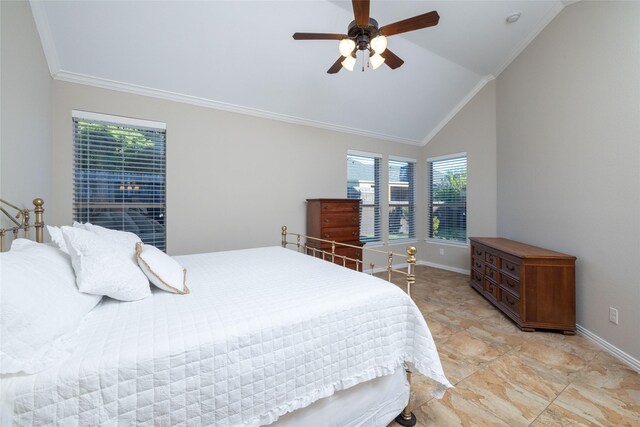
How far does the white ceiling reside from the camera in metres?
2.47

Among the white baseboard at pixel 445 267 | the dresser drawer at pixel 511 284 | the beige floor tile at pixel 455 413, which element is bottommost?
the beige floor tile at pixel 455 413

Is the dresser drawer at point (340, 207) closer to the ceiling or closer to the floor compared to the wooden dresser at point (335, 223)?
closer to the ceiling

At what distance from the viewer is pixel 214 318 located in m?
1.17

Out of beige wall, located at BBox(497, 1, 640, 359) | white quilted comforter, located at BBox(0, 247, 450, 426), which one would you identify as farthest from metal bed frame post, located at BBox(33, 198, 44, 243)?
beige wall, located at BBox(497, 1, 640, 359)

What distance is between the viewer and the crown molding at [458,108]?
4445 mm

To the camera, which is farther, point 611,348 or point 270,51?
point 270,51

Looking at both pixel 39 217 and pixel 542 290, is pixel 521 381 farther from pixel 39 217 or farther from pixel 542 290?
pixel 39 217

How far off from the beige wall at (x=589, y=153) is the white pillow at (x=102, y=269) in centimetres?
349

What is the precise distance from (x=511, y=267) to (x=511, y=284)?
0.60 feet

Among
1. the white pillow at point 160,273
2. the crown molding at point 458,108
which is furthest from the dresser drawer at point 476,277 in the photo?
the white pillow at point 160,273

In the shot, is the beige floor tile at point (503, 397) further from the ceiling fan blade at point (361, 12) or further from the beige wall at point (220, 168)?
the beige wall at point (220, 168)

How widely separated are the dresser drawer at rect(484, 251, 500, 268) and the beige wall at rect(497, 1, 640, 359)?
504mm

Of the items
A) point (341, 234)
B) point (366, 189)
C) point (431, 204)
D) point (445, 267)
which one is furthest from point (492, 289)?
point (366, 189)

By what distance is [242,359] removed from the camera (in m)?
1.07
